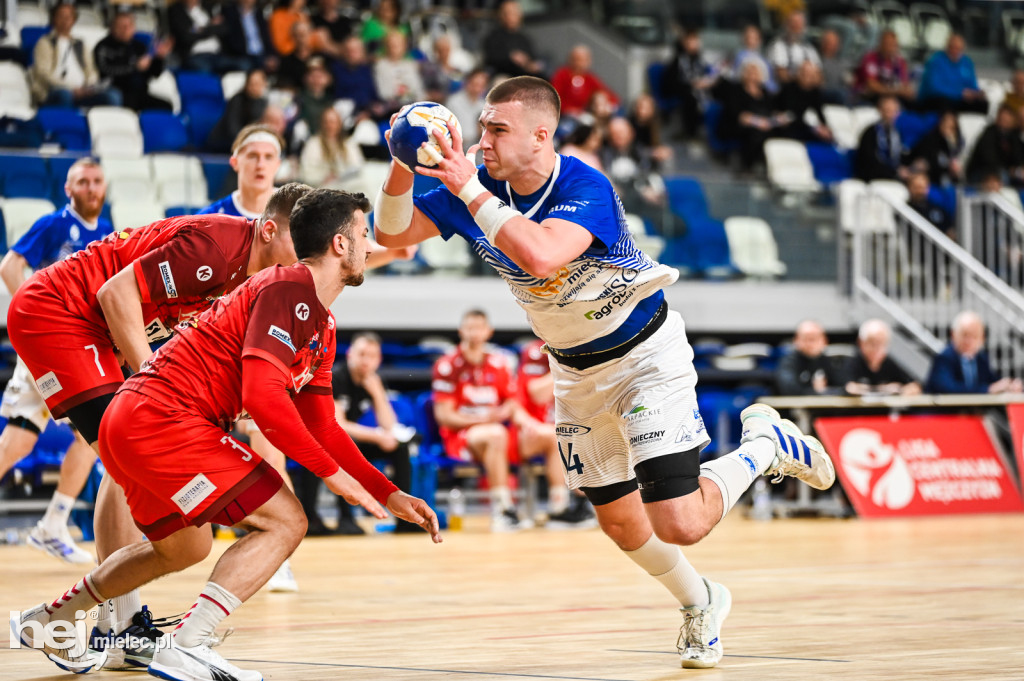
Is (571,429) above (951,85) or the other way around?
above

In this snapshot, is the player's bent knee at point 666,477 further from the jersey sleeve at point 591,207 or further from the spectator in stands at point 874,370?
the spectator in stands at point 874,370

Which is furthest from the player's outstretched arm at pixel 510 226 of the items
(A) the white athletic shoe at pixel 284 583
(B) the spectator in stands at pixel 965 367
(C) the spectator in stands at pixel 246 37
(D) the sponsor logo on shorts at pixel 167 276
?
(C) the spectator in stands at pixel 246 37

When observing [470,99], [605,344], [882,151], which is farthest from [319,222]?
[882,151]

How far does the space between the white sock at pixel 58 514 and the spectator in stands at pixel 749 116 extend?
1078 cm

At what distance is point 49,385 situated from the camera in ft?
17.0

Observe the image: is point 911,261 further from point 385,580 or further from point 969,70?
point 385,580

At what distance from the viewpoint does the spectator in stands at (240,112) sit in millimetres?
13750

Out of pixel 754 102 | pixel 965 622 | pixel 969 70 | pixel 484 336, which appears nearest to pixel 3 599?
pixel 965 622

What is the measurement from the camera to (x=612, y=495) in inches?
204

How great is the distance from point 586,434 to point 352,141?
30.0 feet

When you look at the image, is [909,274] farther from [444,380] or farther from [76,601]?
[76,601]

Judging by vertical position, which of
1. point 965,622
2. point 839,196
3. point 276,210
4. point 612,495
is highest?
point 276,210

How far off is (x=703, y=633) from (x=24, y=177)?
865cm

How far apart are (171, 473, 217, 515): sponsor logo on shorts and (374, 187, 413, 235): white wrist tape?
1.30 metres
